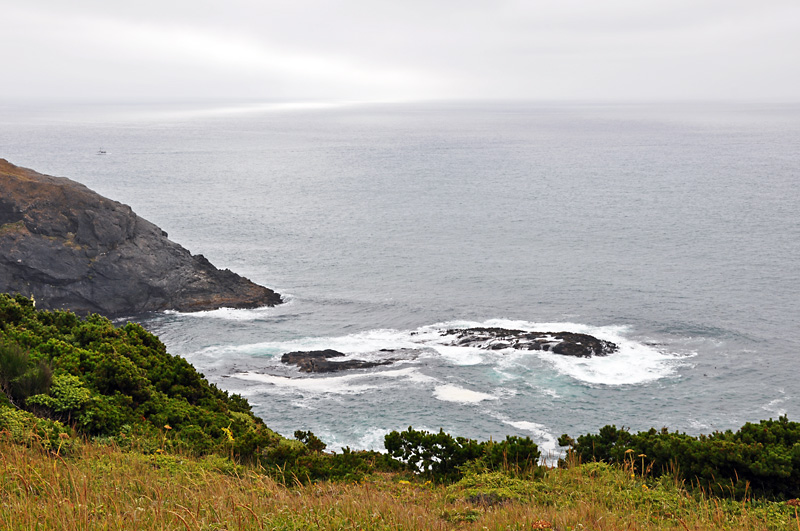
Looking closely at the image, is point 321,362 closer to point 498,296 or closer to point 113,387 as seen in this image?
point 498,296

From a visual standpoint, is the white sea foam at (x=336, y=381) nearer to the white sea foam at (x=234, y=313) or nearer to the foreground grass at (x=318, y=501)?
the white sea foam at (x=234, y=313)

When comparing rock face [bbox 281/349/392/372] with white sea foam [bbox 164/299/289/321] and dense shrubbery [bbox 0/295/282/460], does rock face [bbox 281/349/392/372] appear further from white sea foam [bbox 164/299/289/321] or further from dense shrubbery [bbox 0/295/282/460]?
dense shrubbery [bbox 0/295/282/460]

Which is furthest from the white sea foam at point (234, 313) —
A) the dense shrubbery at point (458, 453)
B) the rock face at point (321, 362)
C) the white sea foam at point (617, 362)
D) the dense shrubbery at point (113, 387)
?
the dense shrubbery at point (458, 453)

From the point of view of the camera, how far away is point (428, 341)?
52.7 metres

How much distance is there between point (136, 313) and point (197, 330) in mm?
7617

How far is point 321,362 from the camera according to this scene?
4834 centimetres

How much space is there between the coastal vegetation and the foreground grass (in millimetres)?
32

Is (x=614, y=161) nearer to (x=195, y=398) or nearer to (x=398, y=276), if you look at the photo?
(x=398, y=276)

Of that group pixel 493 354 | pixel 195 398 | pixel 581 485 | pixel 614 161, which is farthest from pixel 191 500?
pixel 614 161

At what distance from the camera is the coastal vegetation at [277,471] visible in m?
7.22

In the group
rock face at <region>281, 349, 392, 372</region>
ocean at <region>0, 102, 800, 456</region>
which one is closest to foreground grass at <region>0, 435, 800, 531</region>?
ocean at <region>0, 102, 800, 456</region>

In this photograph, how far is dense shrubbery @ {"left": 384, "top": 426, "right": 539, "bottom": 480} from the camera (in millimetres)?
11594

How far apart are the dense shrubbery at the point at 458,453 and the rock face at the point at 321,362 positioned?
117 feet

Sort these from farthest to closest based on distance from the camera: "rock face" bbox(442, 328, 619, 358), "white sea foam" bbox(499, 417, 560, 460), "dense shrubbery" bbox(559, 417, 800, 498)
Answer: "rock face" bbox(442, 328, 619, 358)
"white sea foam" bbox(499, 417, 560, 460)
"dense shrubbery" bbox(559, 417, 800, 498)
